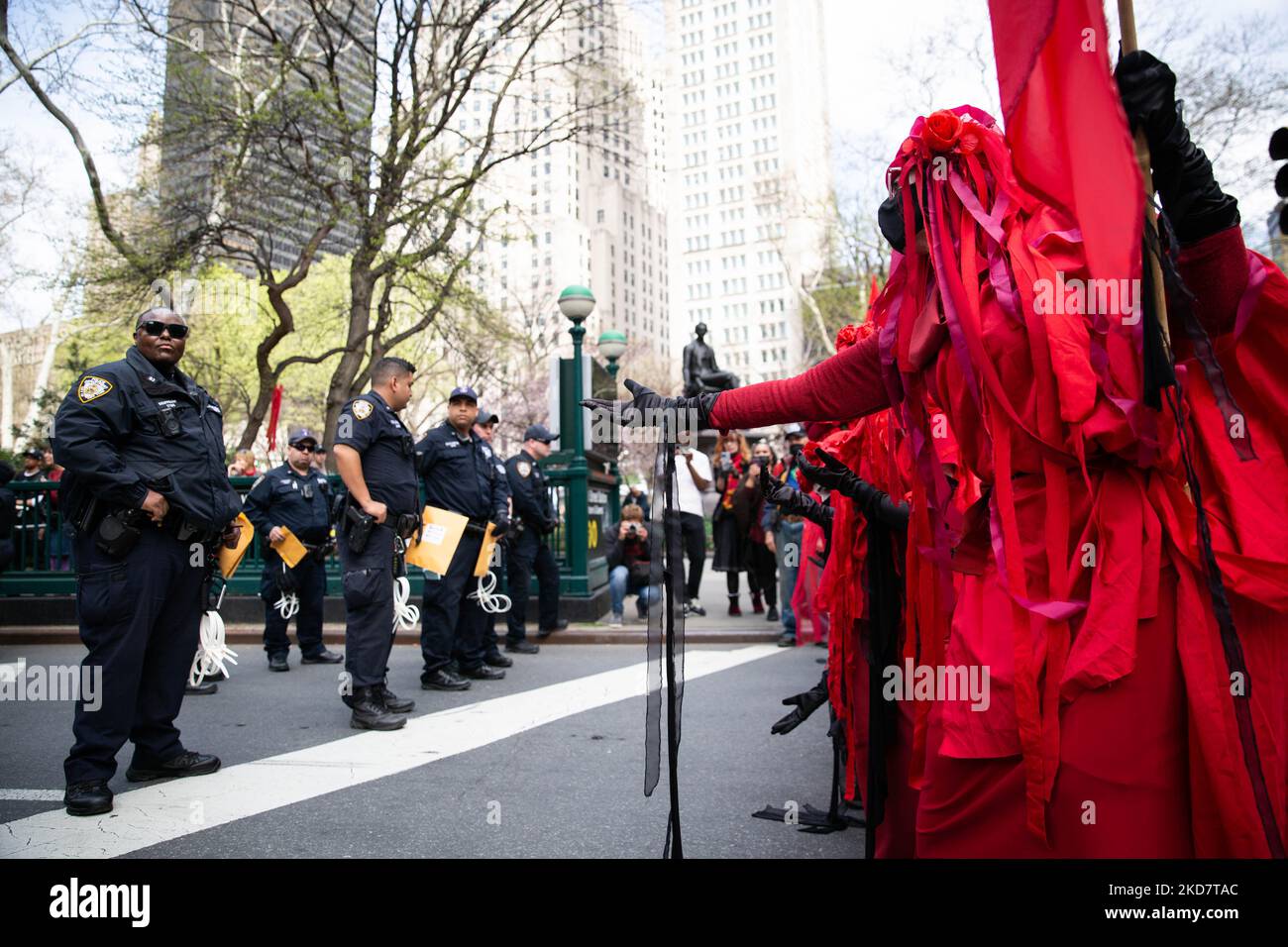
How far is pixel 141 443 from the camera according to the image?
4.04m

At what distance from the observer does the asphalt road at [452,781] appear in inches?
127

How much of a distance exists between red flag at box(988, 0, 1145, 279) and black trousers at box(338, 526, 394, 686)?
429 centimetres

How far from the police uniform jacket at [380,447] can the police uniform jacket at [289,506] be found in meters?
2.85

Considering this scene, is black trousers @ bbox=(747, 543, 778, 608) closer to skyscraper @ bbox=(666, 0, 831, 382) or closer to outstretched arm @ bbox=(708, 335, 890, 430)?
outstretched arm @ bbox=(708, 335, 890, 430)

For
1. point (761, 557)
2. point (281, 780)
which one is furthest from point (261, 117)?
point (281, 780)

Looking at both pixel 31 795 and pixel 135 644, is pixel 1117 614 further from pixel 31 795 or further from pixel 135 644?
pixel 31 795

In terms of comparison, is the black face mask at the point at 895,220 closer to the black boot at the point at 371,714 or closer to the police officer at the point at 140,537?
the police officer at the point at 140,537

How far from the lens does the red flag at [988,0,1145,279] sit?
5.83 feet

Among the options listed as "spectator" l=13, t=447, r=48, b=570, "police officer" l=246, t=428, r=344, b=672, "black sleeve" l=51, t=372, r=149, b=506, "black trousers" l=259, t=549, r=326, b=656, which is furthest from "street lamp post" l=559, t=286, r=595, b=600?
"spectator" l=13, t=447, r=48, b=570

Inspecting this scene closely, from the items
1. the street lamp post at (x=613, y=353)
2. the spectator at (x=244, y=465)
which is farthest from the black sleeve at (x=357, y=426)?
the spectator at (x=244, y=465)

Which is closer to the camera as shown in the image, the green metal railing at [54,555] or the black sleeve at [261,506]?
the black sleeve at [261,506]

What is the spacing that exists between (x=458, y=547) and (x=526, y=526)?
1.94 meters

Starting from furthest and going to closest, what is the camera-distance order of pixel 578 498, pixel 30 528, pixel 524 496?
pixel 30 528, pixel 578 498, pixel 524 496
